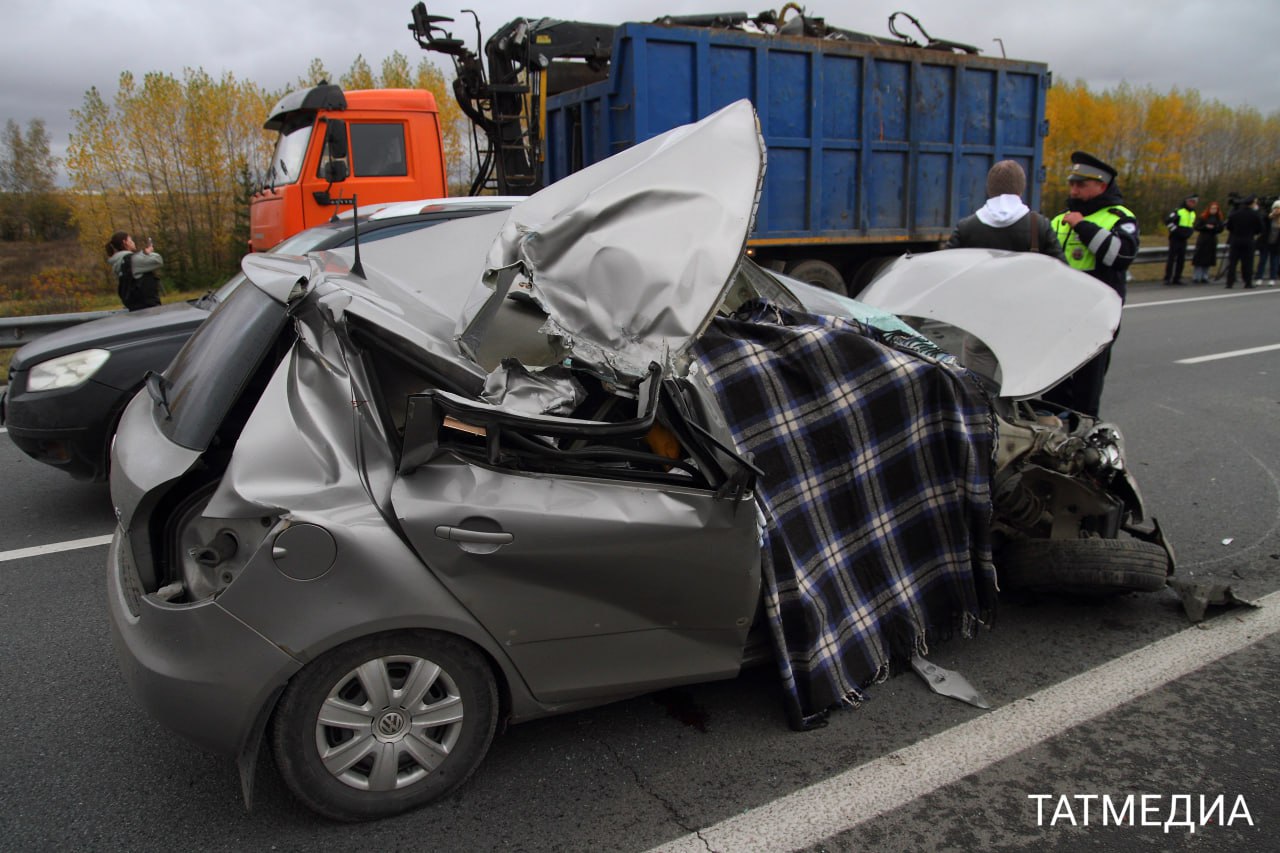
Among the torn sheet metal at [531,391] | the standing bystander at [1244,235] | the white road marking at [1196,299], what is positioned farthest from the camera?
the standing bystander at [1244,235]

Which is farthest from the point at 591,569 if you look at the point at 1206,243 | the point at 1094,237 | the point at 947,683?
the point at 1206,243

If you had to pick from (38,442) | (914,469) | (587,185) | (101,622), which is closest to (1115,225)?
(914,469)

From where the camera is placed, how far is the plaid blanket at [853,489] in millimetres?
2844

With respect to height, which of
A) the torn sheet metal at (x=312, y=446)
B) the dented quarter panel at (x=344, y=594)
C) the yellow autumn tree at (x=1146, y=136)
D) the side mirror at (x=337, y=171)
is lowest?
the dented quarter panel at (x=344, y=594)

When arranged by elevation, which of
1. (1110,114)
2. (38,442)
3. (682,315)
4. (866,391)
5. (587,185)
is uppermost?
(1110,114)

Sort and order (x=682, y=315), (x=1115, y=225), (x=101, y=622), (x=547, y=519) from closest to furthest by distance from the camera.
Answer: (x=547, y=519) < (x=682, y=315) < (x=101, y=622) < (x=1115, y=225)

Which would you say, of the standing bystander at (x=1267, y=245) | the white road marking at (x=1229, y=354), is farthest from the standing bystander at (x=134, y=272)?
the standing bystander at (x=1267, y=245)

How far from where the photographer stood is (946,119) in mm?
Result: 10977

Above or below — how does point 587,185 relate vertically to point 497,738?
above

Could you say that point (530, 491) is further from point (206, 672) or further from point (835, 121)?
point (835, 121)

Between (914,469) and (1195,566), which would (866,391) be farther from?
(1195,566)

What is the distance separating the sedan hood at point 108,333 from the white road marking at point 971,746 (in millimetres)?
3951

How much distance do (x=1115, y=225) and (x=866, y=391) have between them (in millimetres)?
3365

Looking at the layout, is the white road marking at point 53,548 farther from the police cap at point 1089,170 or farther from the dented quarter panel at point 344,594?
the police cap at point 1089,170
